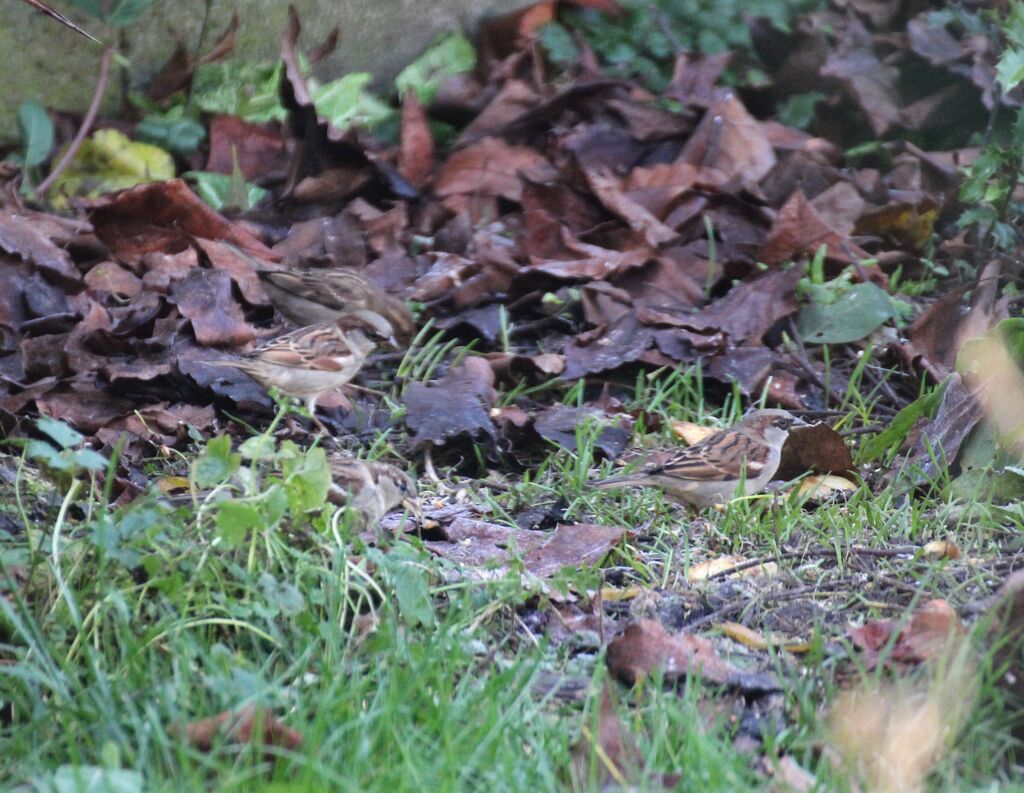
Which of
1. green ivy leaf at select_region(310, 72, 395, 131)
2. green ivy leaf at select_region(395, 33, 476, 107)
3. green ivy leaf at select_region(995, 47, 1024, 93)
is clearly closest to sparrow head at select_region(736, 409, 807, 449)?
green ivy leaf at select_region(995, 47, 1024, 93)

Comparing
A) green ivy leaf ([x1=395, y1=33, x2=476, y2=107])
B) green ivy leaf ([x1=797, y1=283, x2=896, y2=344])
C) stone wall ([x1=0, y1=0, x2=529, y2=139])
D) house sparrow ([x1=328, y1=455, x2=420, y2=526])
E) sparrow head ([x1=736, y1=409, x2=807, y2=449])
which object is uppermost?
stone wall ([x1=0, y1=0, x2=529, y2=139])

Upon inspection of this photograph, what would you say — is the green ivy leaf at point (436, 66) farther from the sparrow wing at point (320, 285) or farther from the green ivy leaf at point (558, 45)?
the sparrow wing at point (320, 285)

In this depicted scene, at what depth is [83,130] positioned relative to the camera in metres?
7.04

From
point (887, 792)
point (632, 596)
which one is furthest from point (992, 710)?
point (632, 596)

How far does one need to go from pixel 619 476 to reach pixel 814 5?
4945 mm

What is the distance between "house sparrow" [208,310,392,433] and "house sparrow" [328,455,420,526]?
3.03 ft

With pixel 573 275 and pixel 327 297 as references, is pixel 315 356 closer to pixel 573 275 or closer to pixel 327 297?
pixel 327 297

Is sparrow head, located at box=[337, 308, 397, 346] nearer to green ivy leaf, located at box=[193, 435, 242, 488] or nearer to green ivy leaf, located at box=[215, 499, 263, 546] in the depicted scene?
green ivy leaf, located at box=[193, 435, 242, 488]

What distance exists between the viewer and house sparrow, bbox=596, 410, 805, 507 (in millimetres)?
5023

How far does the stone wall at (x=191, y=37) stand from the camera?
7.22m

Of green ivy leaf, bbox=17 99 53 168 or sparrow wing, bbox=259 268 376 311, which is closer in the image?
sparrow wing, bbox=259 268 376 311

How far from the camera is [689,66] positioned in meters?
8.50

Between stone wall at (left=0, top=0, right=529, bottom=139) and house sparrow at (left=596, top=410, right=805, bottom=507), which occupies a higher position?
stone wall at (left=0, top=0, right=529, bottom=139)

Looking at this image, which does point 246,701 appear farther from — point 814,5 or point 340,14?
point 814,5
